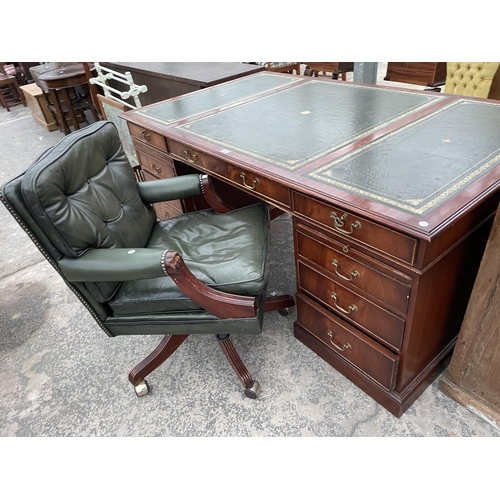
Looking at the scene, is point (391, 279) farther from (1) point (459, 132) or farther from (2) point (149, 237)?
(2) point (149, 237)

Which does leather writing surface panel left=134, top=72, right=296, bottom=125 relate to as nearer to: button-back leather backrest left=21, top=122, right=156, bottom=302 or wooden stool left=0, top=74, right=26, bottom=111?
button-back leather backrest left=21, top=122, right=156, bottom=302

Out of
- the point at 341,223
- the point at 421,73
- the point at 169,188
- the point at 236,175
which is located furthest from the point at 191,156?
the point at 421,73

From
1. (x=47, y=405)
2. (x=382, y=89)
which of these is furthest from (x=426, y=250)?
(x=47, y=405)

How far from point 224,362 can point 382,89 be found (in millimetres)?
1549

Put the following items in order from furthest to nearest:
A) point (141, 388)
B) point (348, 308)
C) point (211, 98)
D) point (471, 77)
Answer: point (471, 77) < point (211, 98) < point (141, 388) < point (348, 308)

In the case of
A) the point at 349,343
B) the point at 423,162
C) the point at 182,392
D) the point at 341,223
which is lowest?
the point at 182,392

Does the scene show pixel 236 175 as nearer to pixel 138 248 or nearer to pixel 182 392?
pixel 138 248

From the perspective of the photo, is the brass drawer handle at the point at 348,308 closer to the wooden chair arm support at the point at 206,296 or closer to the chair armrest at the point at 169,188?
the wooden chair arm support at the point at 206,296

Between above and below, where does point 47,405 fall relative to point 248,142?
below

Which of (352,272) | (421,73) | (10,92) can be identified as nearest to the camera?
(352,272)

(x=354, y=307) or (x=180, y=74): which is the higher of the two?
(x=180, y=74)

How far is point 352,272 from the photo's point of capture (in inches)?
50.1

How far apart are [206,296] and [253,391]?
0.54m

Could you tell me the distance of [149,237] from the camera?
5.54 feet
